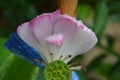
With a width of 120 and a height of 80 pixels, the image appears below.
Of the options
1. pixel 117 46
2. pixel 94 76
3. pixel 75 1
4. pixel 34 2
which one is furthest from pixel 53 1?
pixel 75 1

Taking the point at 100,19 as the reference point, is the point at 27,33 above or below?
above

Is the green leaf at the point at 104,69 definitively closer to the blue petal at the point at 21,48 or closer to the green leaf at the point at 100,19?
the green leaf at the point at 100,19

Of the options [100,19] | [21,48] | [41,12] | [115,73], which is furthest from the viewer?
[41,12]

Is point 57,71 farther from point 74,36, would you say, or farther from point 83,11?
point 83,11

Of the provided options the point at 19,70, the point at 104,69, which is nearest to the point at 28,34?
the point at 19,70

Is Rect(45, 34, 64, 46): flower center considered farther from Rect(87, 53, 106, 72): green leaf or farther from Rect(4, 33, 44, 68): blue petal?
Rect(87, 53, 106, 72): green leaf

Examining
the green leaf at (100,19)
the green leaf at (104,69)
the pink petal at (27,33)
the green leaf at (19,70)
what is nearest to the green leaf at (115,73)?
the green leaf at (104,69)

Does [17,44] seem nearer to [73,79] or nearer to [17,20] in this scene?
[73,79]
